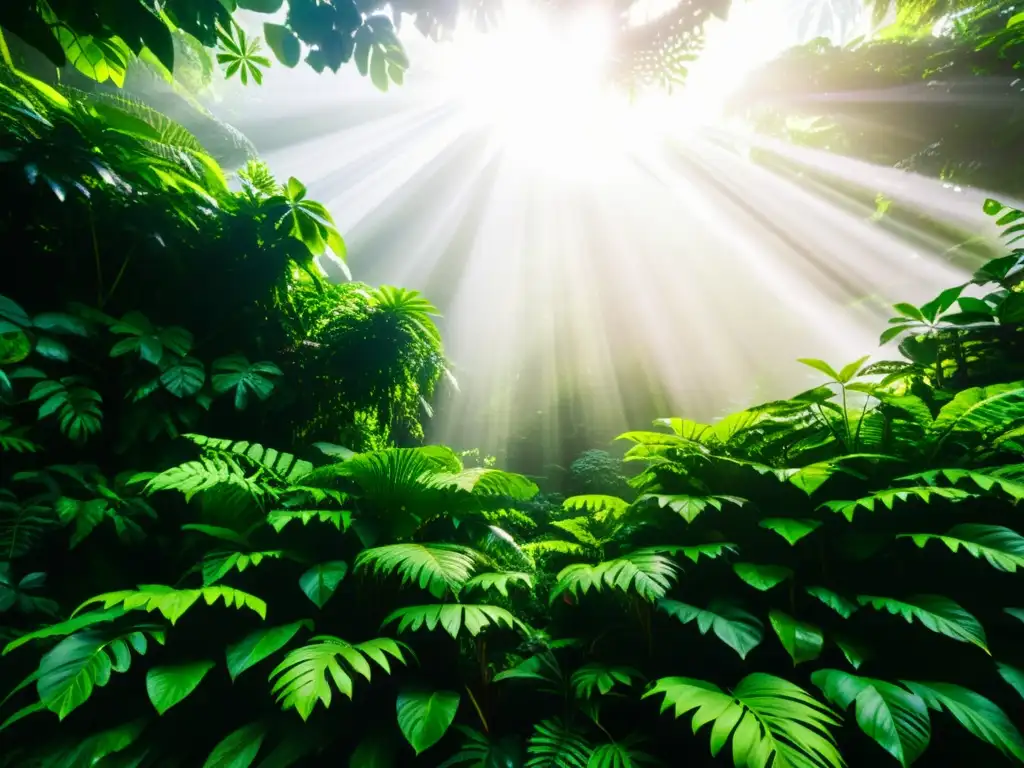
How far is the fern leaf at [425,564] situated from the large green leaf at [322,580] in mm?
66

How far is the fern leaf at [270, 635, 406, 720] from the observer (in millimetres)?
888

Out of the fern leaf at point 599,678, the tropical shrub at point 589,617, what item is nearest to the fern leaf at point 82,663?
the tropical shrub at point 589,617

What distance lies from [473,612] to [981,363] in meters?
2.52

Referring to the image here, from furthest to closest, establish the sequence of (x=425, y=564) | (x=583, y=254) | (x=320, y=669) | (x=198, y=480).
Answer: (x=583, y=254), (x=198, y=480), (x=425, y=564), (x=320, y=669)

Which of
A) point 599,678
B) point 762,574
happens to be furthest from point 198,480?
point 762,574

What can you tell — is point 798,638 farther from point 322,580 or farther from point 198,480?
point 198,480

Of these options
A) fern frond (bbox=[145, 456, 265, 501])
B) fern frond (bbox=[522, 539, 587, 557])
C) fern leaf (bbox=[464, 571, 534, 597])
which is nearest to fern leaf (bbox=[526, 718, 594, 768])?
fern leaf (bbox=[464, 571, 534, 597])

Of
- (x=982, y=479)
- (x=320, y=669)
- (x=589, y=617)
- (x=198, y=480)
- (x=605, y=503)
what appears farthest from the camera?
(x=605, y=503)

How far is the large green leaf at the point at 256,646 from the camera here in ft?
3.28

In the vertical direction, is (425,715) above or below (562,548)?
above

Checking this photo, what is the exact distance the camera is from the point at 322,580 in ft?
3.95

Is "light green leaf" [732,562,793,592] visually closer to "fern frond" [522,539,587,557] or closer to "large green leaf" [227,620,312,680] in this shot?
"fern frond" [522,539,587,557]

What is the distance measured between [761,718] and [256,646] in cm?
120

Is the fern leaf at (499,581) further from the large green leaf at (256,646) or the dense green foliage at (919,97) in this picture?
the dense green foliage at (919,97)
